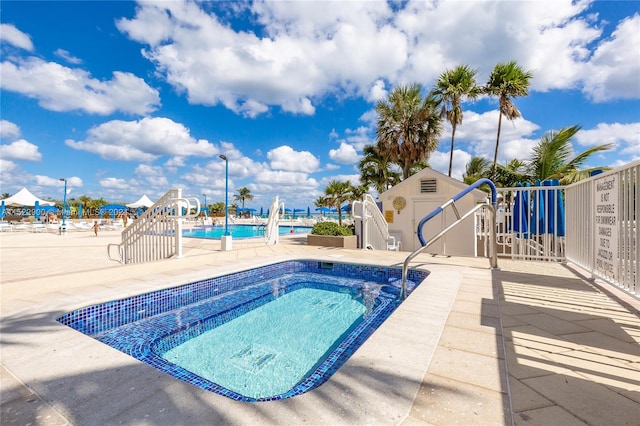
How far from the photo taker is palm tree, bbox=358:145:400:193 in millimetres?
18891

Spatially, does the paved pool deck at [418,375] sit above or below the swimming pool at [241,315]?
above

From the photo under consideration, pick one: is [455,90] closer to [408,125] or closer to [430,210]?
[408,125]

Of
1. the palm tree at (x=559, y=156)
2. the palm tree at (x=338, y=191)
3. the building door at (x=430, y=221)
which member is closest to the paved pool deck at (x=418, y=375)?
the building door at (x=430, y=221)

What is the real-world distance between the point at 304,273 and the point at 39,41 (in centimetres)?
1921

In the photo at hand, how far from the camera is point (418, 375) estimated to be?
1867 millimetres

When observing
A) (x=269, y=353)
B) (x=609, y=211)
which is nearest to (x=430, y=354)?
(x=269, y=353)

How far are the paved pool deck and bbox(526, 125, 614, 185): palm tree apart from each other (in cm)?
1026

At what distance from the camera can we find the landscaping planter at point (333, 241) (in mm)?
10258

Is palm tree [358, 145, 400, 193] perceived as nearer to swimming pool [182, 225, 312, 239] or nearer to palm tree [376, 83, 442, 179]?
palm tree [376, 83, 442, 179]

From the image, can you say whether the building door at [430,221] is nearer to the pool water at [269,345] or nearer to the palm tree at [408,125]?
the pool water at [269,345]

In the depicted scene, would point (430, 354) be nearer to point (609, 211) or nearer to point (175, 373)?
point (175, 373)

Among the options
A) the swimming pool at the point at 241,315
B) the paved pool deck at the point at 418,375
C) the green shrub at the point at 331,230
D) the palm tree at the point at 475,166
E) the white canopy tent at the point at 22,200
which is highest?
the palm tree at the point at 475,166

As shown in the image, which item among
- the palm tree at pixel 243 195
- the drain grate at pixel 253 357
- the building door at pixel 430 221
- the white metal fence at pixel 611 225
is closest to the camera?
the white metal fence at pixel 611 225

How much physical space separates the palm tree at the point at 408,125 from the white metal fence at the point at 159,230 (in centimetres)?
1326
